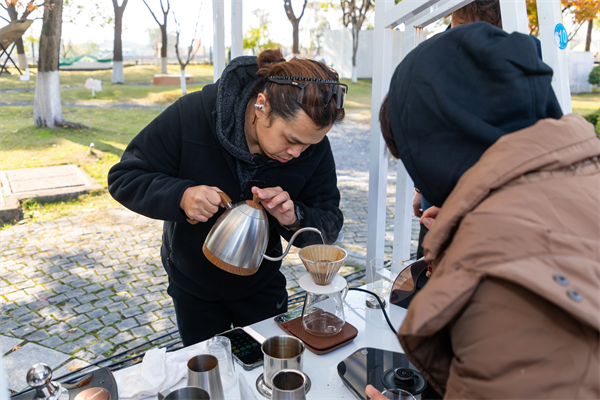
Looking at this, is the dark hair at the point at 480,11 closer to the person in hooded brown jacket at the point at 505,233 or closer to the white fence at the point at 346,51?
the person in hooded brown jacket at the point at 505,233

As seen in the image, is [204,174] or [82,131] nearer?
[204,174]

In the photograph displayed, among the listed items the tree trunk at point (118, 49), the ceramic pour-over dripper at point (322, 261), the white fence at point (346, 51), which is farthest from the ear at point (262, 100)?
the white fence at point (346, 51)

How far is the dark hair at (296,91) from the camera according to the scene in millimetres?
1451

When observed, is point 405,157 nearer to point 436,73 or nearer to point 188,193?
point 436,73

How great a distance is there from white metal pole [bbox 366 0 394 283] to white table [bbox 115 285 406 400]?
42cm

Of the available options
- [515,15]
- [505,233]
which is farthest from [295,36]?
[505,233]

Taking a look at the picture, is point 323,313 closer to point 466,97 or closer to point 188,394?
point 188,394

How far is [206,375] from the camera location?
0.95m

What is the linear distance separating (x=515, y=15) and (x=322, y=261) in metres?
0.98

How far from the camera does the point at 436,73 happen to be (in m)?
0.73

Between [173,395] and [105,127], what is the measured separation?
688 cm

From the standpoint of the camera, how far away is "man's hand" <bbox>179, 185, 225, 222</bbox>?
1.38m

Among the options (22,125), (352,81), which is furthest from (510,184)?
(352,81)

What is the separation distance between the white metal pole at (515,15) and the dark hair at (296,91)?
58 centimetres
